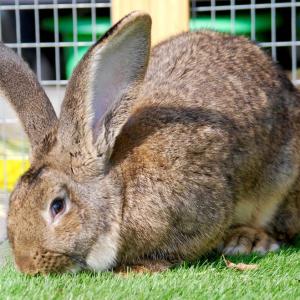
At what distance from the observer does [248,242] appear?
3738 mm

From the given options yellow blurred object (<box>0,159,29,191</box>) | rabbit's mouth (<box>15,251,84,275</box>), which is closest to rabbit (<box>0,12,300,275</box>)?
rabbit's mouth (<box>15,251,84,275</box>)

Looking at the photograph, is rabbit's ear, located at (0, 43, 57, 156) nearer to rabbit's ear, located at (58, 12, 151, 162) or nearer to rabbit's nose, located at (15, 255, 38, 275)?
rabbit's ear, located at (58, 12, 151, 162)

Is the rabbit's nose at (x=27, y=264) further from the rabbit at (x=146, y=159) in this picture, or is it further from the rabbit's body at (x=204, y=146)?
the rabbit's body at (x=204, y=146)

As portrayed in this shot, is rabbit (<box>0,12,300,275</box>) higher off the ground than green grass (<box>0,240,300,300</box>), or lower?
higher

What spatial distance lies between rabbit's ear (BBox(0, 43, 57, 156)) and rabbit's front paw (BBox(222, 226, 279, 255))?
881 mm

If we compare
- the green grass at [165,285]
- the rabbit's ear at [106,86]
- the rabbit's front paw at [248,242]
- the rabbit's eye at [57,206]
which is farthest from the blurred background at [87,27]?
the green grass at [165,285]

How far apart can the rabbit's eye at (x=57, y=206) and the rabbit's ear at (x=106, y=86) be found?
0.21 metres

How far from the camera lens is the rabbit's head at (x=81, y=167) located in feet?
10.1

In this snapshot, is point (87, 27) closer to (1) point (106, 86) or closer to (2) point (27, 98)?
(2) point (27, 98)

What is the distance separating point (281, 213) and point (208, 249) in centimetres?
53

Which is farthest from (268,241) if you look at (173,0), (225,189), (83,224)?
(173,0)

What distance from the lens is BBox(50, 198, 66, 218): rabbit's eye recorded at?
10.1 feet

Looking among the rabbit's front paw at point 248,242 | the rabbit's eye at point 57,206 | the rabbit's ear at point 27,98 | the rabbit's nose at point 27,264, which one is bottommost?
the rabbit's front paw at point 248,242

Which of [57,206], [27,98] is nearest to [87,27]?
[27,98]
